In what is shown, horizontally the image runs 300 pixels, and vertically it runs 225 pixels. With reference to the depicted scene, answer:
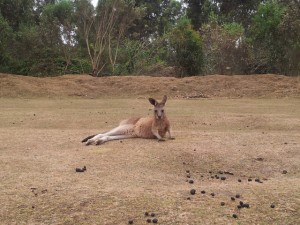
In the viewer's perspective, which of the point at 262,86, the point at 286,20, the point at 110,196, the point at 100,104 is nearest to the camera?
the point at 110,196

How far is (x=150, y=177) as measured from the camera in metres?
6.99

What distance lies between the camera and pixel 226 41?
85.9 feet

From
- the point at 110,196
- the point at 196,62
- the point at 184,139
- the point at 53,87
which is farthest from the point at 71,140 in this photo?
the point at 196,62

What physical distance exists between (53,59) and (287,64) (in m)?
14.5

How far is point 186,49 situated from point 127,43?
652 centimetres

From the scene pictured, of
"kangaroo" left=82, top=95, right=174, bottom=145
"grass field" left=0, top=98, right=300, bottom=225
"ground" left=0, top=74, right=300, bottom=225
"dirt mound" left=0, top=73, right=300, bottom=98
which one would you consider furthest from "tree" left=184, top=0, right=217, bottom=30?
"kangaroo" left=82, top=95, right=174, bottom=145

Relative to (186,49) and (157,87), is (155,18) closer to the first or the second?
(186,49)

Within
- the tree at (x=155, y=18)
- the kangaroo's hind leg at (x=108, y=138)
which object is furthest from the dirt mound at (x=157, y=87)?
the tree at (x=155, y=18)

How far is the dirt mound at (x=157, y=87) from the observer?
22.3 meters

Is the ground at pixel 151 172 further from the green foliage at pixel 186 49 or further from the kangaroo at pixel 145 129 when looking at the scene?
the green foliage at pixel 186 49

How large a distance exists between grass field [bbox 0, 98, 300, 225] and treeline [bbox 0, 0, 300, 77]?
1358cm

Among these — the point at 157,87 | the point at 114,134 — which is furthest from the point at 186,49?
the point at 114,134

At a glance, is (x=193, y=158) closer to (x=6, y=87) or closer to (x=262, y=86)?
(x=262, y=86)

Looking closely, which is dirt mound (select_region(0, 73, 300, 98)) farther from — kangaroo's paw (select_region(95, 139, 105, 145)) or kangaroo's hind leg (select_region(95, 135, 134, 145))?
kangaroo's paw (select_region(95, 139, 105, 145))
